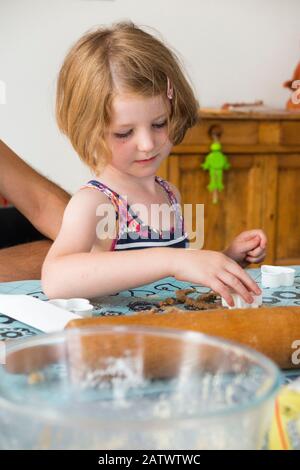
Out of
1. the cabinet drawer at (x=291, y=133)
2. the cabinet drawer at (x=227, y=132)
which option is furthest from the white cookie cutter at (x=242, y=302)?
the cabinet drawer at (x=291, y=133)

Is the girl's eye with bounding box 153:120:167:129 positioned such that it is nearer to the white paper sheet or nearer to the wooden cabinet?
the white paper sheet

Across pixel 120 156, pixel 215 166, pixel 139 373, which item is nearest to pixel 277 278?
pixel 120 156

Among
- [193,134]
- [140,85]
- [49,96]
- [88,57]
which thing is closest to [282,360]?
[140,85]


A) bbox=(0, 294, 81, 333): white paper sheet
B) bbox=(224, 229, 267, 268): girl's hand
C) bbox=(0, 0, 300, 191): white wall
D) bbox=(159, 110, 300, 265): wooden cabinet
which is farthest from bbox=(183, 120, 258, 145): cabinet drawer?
bbox=(0, 294, 81, 333): white paper sheet

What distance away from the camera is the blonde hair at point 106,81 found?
136 centimetres

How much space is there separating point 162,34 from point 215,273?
9.43ft

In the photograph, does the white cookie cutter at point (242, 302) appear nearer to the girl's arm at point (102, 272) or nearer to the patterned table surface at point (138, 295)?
the patterned table surface at point (138, 295)

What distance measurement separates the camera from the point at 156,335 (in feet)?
1.75

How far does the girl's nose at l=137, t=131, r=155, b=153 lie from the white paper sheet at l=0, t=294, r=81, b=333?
43cm

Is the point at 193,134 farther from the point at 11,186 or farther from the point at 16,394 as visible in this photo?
the point at 16,394

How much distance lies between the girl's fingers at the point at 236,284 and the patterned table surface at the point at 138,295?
6 centimetres

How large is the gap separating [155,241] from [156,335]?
964mm

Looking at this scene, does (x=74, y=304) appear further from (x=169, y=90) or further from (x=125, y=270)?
(x=169, y=90)

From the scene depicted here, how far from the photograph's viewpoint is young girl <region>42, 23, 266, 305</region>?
1.14 m
